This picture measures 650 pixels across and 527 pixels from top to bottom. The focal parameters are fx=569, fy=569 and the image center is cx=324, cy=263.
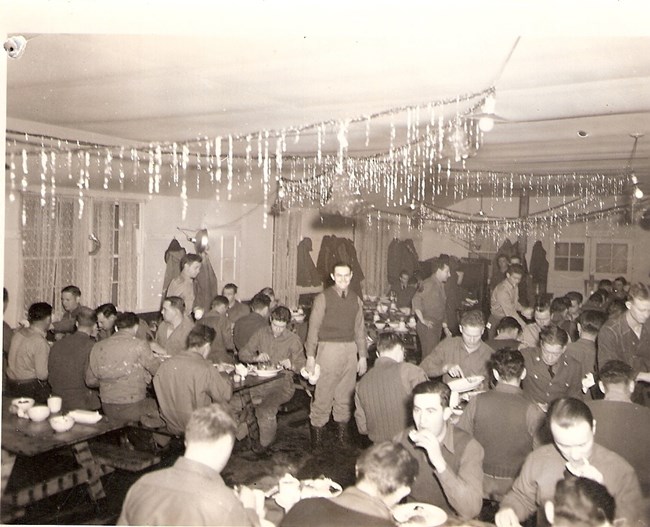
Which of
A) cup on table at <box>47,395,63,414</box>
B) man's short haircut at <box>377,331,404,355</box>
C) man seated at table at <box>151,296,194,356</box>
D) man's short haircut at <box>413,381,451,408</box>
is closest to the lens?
man's short haircut at <box>413,381,451,408</box>

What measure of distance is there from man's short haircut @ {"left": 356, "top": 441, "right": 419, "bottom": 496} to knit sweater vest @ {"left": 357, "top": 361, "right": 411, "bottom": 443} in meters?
1.78

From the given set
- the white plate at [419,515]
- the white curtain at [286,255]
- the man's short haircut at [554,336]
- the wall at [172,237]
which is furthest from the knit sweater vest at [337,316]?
the white curtain at [286,255]

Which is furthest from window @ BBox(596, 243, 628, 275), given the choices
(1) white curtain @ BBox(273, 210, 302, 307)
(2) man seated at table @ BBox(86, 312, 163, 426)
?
(2) man seated at table @ BBox(86, 312, 163, 426)

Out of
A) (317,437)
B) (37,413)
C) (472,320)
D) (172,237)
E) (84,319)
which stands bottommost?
(317,437)

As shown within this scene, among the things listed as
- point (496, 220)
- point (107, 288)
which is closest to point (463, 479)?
point (107, 288)

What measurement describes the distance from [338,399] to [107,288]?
4540 mm

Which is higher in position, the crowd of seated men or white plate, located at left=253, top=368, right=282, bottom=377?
the crowd of seated men

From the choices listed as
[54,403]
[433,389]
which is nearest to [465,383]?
[433,389]

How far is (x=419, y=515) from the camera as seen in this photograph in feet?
9.14

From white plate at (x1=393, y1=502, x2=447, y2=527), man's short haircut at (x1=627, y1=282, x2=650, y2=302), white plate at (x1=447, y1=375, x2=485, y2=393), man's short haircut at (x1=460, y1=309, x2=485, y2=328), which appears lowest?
white plate at (x1=393, y1=502, x2=447, y2=527)

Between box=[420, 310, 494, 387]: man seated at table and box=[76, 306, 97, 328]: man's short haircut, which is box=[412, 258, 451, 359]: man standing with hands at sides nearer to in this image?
box=[420, 310, 494, 387]: man seated at table

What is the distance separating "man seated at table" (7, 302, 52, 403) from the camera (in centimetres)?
570

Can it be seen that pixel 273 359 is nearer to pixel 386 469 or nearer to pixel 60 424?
pixel 60 424

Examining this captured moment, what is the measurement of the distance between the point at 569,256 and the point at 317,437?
424 inches
